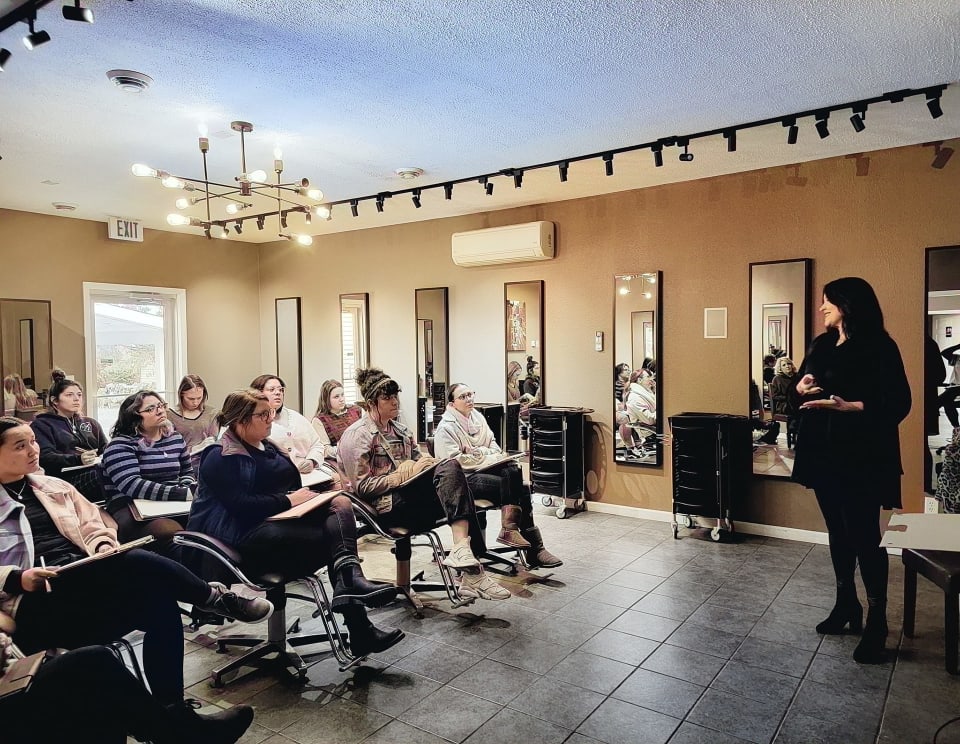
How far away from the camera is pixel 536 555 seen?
173 inches

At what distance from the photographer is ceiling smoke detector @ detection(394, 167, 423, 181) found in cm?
510

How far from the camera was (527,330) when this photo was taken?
20.8ft

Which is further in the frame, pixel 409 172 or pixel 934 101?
pixel 409 172

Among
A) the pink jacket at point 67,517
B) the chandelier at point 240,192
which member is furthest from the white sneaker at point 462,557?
the chandelier at point 240,192

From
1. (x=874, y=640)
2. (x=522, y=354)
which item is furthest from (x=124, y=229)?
(x=874, y=640)

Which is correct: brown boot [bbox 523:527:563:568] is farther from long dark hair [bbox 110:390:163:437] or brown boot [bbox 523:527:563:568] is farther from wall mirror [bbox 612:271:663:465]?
long dark hair [bbox 110:390:163:437]

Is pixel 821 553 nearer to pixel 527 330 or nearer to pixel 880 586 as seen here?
pixel 880 586

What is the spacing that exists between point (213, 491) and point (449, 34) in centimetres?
221

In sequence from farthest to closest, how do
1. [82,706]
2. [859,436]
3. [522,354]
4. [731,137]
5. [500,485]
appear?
[522,354]
[500,485]
[731,137]
[859,436]
[82,706]

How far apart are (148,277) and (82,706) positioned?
626 cm

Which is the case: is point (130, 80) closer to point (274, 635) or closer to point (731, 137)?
point (274, 635)

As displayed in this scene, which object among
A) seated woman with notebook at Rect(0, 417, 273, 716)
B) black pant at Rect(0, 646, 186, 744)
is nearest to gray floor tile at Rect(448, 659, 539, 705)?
seated woman with notebook at Rect(0, 417, 273, 716)

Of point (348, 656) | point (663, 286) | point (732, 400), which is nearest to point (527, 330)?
point (663, 286)

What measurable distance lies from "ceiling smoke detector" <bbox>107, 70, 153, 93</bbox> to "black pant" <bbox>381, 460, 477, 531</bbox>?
2.43 m
